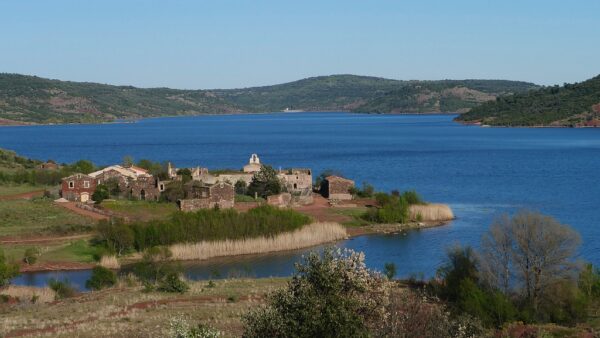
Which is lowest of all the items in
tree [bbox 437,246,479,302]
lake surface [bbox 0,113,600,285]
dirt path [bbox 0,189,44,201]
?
lake surface [bbox 0,113,600,285]

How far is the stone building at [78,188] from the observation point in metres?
64.4

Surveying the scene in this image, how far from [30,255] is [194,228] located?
31.6ft

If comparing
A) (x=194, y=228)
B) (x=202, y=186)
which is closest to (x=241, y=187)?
(x=202, y=186)

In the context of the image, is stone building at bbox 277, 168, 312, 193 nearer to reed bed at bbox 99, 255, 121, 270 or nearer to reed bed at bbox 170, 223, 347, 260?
reed bed at bbox 170, 223, 347, 260

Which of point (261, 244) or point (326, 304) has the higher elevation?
point (326, 304)

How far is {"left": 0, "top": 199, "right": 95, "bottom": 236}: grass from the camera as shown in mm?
51688

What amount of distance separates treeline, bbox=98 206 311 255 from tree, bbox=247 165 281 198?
13489mm

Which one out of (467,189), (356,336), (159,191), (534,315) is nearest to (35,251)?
(159,191)

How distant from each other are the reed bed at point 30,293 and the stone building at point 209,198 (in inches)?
830

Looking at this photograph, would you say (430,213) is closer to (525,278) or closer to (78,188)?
(78,188)

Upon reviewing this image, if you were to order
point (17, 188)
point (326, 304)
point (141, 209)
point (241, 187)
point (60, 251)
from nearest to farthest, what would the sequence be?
point (326, 304), point (60, 251), point (141, 209), point (241, 187), point (17, 188)

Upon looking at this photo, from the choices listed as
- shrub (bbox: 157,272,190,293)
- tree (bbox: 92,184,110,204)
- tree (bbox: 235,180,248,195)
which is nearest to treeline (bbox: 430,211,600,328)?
shrub (bbox: 157,272,190,293)

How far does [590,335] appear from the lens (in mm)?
24141

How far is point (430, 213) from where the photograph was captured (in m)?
61.5
